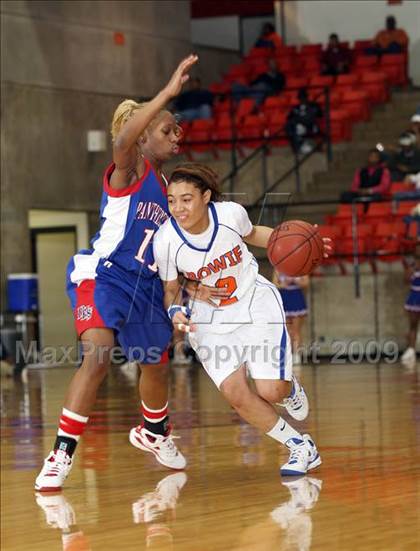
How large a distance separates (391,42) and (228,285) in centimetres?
1471

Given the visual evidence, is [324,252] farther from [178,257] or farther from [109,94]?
[109,94]

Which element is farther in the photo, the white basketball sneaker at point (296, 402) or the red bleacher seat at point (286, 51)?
the red bleacher seat at point (286, 51)

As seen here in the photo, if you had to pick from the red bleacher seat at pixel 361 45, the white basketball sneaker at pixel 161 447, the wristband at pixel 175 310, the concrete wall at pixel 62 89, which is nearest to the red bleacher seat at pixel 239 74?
the concrete wall at pixel 62 89

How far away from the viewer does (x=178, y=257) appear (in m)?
5.50

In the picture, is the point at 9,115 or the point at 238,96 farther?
the point at 238,96

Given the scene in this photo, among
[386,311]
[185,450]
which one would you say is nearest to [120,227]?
[185,450]

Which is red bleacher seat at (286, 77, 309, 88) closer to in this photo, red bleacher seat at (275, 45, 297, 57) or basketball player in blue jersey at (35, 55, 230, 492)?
red bleacher seat at (275, 45, 297, 57)

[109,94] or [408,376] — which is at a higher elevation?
[109,94]

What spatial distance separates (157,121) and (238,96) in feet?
44.4

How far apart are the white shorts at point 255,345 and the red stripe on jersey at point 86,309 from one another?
0.46 metres

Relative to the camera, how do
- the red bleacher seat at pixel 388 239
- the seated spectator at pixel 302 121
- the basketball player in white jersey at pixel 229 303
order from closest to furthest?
the basketball player in white jersey at pixel 229 303, the red bleacher seat at pixel 388 239, the seated spectator at pixel 302 121

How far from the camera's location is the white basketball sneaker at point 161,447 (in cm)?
625

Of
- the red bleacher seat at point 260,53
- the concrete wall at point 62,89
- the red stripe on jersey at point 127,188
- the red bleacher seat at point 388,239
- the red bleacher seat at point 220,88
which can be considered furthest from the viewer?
the red bleacher seat at point 260,53

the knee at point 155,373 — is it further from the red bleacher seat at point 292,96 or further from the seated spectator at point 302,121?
the red bleacher seat at point 292,96
